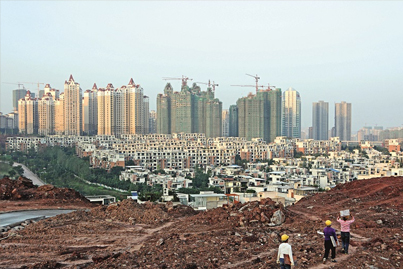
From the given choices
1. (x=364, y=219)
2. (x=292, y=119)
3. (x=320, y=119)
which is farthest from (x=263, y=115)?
(x=364, y=219)

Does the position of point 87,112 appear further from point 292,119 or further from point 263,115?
point 292,119

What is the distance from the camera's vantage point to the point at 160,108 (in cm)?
5431

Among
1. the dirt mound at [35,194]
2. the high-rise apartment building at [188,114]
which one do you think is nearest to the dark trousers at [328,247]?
the dirt mound at [35,194]

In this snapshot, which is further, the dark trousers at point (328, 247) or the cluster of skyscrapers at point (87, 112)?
the cluster of skyscrapers at point (87, 112)

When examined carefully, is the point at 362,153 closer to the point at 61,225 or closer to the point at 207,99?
the point at 207,99

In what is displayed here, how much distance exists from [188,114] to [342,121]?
3220 cm

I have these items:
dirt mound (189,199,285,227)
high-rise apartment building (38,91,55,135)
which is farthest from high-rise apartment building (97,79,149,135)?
dirt mound (189,199,285,227)

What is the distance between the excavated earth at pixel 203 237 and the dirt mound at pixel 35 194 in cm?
249

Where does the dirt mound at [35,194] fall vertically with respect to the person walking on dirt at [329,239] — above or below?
below

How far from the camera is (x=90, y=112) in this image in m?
52.6

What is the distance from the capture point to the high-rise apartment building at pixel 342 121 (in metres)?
72.1

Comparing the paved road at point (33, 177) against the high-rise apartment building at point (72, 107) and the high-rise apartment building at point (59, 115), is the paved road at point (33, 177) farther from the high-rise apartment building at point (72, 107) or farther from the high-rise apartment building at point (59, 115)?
the high-rise apartment building at point (59, 115)

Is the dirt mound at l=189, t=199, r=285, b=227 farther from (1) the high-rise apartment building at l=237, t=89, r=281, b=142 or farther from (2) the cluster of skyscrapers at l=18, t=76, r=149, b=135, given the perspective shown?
(1) the high-rise apartment building at l=237, t=89, r=281, b=142

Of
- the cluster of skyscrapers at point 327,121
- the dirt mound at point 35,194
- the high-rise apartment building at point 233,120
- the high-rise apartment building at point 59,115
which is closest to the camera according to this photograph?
the dirt mound at point 35,194
